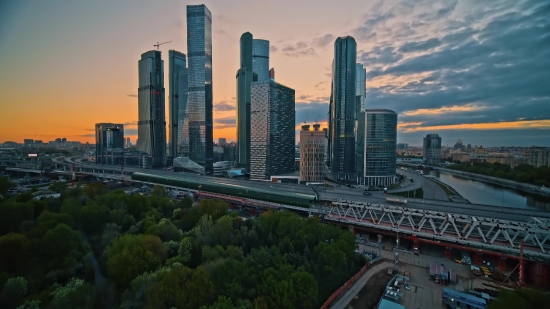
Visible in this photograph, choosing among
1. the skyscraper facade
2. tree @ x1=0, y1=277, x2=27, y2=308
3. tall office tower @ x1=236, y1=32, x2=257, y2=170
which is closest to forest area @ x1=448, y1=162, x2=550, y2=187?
tall office tower @ x1=236, y1=32, x2=257, y2=170

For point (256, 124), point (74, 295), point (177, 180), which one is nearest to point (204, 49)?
point (256, 124)

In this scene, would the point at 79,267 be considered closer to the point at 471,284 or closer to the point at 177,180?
the point at 471,284

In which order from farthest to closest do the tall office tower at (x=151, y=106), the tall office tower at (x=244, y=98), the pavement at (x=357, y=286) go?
the tall office tower at (x=244, y=98), the tall office tower at (x=151, y=106), the pavement at (x=357, y=286)

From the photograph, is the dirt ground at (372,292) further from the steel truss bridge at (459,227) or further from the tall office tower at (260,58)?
the tall office tower at (260,58)

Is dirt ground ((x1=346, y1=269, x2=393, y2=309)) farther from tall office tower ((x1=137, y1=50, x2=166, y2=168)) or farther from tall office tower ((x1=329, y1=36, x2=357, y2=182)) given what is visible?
tall office tower ((x1=137, y1=50, x2=166, y2=168))

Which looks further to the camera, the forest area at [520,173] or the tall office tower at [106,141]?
the tall office tower at [106,141]

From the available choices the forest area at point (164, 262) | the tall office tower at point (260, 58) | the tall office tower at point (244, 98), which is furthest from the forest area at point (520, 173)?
the tall office tower at point (260, 58)
